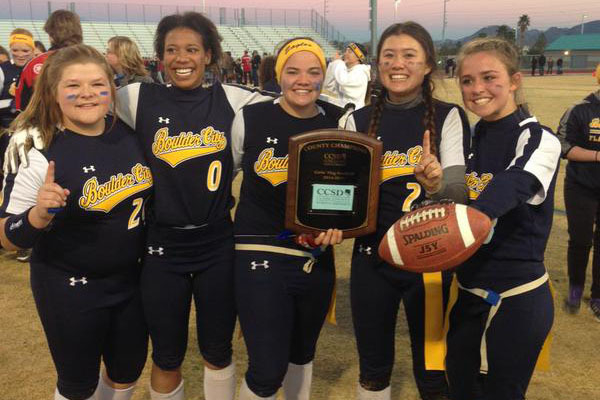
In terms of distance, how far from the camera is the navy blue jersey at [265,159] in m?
2.82

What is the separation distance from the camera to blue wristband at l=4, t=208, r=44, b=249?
7.65ft

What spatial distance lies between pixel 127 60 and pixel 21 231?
4.10 meters

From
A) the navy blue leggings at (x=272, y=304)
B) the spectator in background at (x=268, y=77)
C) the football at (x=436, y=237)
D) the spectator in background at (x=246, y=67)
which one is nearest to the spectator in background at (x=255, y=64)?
the spectator in background at (x=246, y=67)

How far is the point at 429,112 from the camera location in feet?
8.96

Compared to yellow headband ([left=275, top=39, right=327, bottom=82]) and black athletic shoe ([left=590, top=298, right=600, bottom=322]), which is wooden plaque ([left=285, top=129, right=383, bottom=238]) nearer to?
yellow headband ([left=275, top=39, right=327, bottom=82])

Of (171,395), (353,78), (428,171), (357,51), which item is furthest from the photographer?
(357,51)

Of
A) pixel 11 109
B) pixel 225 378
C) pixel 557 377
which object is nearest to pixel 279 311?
pixel 225 378

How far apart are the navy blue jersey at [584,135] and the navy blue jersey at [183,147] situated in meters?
3.31

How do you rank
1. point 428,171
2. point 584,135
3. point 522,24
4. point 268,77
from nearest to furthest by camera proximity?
point 428,171 < point 584,135 < point 268,77 < point 522,24

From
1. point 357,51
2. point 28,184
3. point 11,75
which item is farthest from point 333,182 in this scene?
point 357,51

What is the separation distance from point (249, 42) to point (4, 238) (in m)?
53.6

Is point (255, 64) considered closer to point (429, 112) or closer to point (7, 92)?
point (7, 92)

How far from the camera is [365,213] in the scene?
2.68 m

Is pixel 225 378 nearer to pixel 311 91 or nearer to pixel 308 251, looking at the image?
pixel 308 251
